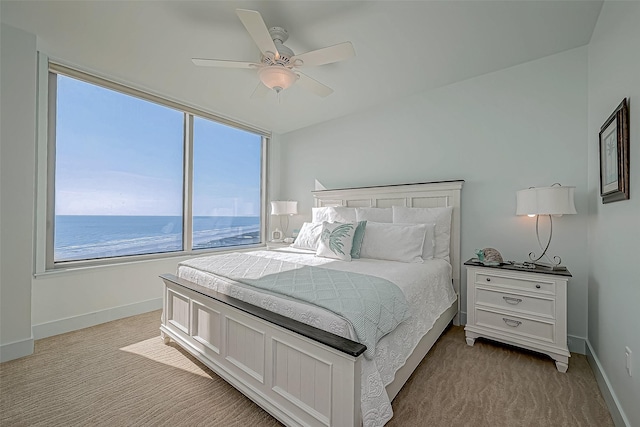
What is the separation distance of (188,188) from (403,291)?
10.9 feet

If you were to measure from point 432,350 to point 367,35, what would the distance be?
2.83m

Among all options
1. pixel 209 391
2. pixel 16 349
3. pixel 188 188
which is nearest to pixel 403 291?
pixel 209 391

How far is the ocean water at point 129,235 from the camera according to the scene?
115 inches

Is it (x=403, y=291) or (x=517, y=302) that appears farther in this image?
(x=517, y=302)

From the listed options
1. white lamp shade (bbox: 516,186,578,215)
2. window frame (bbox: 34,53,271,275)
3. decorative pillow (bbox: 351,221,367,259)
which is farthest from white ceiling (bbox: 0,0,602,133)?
decorative pillow (bbox: 351,221,367,259)

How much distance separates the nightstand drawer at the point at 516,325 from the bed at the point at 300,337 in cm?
32

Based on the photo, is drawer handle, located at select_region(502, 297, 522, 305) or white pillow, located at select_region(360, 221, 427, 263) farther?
white pillow, located at select_region(360, 221, 427, 263)

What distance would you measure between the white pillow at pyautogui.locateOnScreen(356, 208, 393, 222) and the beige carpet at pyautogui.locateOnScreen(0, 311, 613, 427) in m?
1.46

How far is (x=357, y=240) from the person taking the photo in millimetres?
2877

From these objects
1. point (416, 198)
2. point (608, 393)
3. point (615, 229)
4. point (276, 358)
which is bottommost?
point (608, 393)

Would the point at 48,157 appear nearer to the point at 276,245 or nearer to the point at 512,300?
the point at 276,245

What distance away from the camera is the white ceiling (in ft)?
6.64

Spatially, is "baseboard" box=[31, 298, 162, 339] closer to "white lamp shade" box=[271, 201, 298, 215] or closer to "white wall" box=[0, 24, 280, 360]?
"white wall" box=[0, 24, 280, 360]

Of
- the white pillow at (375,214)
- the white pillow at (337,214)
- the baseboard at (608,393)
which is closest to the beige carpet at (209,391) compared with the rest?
the baseboard at (608,393)
